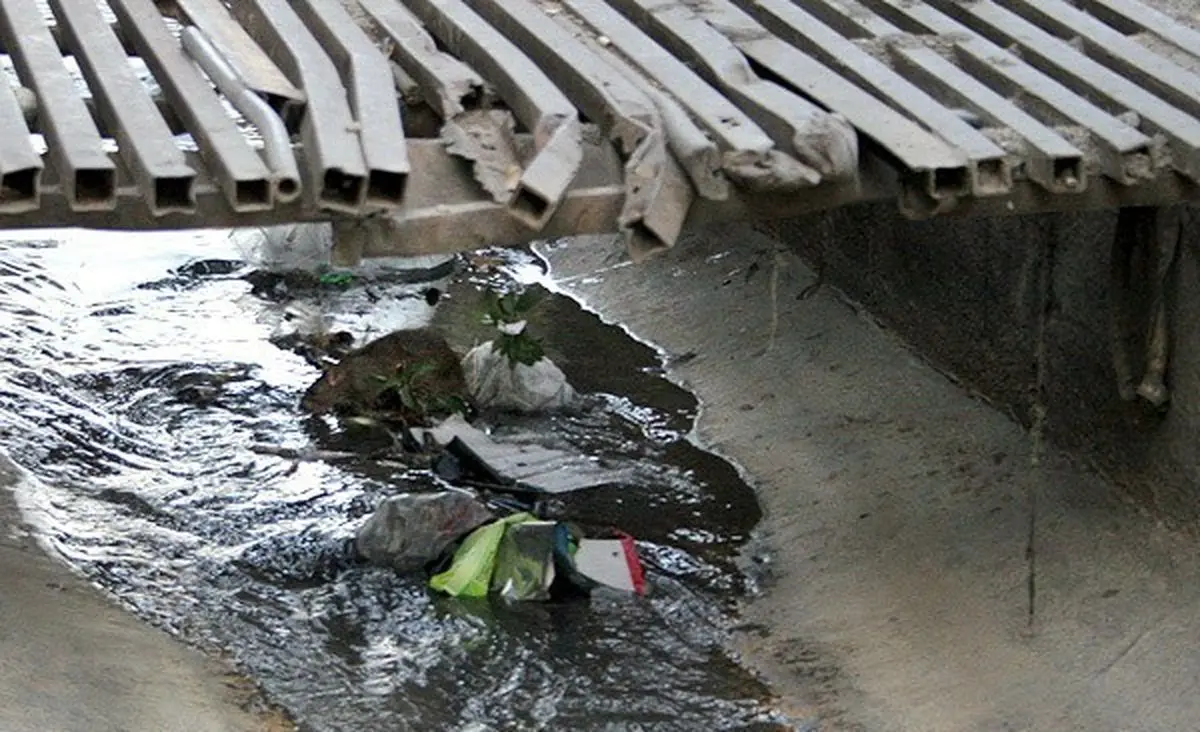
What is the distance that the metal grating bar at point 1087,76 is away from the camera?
596 cm

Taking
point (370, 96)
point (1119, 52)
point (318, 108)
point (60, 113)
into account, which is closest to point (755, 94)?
point (370, 96)

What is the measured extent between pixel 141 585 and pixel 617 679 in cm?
190

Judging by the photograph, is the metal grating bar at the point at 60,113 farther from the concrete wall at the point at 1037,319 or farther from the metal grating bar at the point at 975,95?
the concrete wall at the point at 1037,319

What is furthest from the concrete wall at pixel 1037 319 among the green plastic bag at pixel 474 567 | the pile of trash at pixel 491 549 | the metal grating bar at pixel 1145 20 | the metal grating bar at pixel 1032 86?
the green plastic bag at pixel 474 567

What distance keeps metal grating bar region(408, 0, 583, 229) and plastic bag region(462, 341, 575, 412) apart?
10.6ft

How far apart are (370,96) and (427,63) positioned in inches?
16.4

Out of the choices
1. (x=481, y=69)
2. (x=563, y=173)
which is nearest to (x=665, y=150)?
(x=563, y=173)

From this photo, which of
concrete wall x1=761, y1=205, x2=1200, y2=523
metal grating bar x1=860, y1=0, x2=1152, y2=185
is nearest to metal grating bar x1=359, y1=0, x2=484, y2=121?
metal grating bar x1=860, y1=0, x2=1152, y2=185

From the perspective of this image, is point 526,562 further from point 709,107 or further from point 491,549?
point 709,107

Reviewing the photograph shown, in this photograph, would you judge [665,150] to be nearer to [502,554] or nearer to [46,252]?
[502,554]

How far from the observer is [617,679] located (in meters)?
7.21

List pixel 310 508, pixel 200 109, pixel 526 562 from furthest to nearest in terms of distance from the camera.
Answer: pixel 310 508 → pixel 526 562 → pixel 200 109

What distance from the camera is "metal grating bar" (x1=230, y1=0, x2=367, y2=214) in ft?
17.2

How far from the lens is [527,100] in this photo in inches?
229
